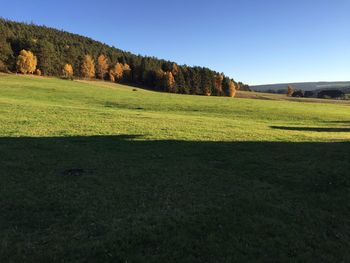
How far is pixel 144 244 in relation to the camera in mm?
6988

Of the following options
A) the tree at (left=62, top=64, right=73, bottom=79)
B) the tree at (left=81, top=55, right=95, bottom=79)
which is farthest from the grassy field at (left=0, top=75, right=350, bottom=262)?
the tree at (left=81, top=55, right=95, bottom=79)

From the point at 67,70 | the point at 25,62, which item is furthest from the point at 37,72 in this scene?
the point at 67,70

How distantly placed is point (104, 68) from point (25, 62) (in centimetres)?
4124

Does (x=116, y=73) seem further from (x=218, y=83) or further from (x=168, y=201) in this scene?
(x=168, y=201)

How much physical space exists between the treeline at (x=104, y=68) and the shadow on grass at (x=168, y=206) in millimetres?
89506

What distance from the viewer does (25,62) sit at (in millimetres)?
94625

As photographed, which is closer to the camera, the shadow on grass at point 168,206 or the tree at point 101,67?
the shadow on grass at point 168,206

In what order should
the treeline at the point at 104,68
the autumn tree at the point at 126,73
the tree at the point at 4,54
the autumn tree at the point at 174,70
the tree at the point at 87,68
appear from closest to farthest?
the tree at the point at 4,54, the treeline at the point at 104,68, the tree at the point at 87,68, the autumn tree at the point at 174,70, the autumn tree at the point at 126,73

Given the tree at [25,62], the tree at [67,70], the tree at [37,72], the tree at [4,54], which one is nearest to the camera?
the tree at [4,54]

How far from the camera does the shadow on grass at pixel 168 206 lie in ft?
22.4

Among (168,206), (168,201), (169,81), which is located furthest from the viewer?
(169,81)

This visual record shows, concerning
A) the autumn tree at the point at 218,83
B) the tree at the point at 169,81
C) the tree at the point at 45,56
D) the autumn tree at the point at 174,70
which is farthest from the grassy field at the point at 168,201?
the autumn tree at the point at 218,83

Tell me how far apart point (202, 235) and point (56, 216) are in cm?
316

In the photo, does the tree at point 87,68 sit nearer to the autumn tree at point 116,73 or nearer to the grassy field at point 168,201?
the autumn tree at point 116,73
